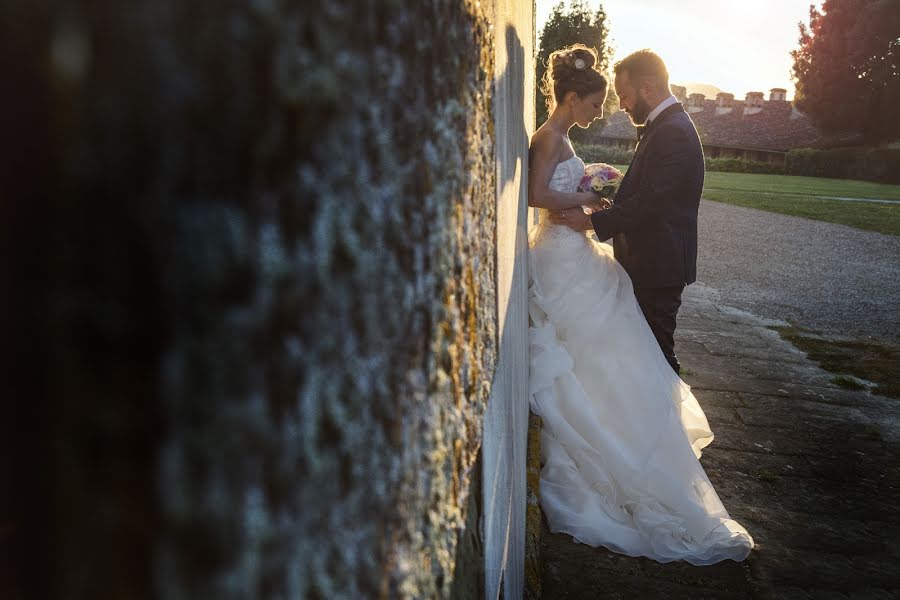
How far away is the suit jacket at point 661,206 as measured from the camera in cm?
392

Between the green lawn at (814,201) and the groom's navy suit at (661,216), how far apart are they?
15117mm

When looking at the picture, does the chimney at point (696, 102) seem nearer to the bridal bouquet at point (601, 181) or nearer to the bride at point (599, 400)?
the bridal bouquet at point (601, 181)

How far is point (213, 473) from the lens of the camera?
24 cm

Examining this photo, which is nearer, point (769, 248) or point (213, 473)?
point (213, 473)

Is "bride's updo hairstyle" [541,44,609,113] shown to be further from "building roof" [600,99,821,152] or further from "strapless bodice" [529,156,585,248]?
"building roof" [600,99,821,152]

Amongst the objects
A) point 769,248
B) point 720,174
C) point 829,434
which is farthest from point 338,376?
point 720,174

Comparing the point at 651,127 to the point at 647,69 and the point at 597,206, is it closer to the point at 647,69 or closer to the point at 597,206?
the point at 647,69

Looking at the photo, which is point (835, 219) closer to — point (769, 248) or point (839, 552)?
point (769, 248)

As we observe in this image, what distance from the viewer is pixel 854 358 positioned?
6590 mm

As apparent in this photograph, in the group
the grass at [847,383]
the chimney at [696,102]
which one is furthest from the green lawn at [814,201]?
the chimney at [696,102]

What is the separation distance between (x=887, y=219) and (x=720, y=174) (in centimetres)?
2524

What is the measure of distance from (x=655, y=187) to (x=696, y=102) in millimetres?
52762

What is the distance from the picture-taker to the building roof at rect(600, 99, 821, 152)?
47500 millimetres

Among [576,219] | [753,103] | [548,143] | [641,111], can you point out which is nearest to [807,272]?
[641,111]
